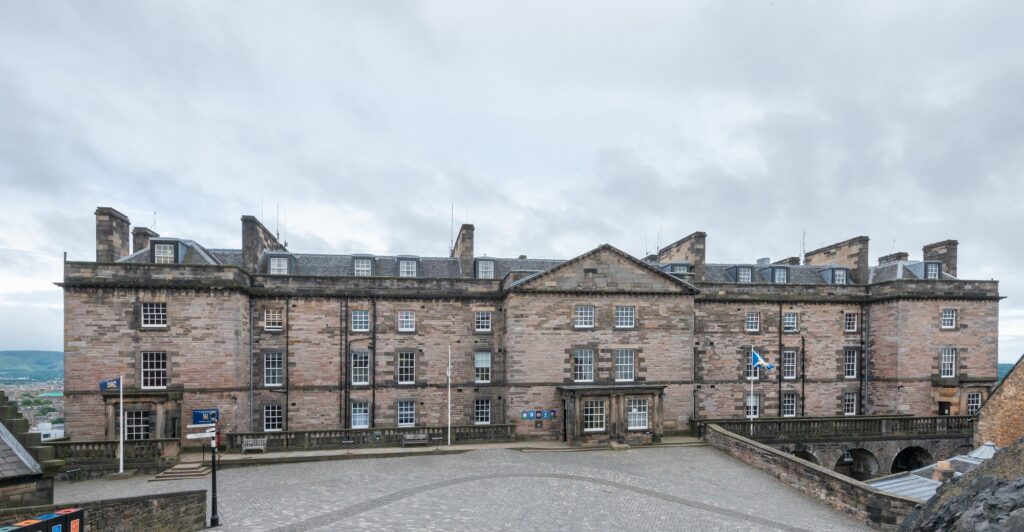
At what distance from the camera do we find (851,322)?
33188 mm

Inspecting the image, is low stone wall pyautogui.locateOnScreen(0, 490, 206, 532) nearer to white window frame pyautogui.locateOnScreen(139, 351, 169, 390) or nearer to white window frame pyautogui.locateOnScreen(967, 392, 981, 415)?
white window frame pyautogui.locateOnScreen(139, 351, 169, 390)

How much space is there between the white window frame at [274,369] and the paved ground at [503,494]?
7614 millimetres

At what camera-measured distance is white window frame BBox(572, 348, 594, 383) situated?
27.9 metres

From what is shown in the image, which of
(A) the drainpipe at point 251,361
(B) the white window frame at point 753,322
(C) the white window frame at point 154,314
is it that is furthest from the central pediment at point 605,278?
(C) the white window frame at point 154,314

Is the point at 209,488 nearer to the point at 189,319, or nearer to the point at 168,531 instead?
the point at 168,531

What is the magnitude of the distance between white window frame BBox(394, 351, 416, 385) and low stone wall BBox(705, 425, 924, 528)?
17.4 m

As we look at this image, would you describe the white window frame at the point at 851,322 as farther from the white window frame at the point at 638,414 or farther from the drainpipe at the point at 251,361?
the drainpipe at the point at 251,361

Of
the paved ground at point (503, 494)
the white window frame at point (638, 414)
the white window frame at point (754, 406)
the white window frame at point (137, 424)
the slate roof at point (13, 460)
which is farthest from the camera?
the white window frame at point (754, 406)

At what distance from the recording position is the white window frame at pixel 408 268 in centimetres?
3166

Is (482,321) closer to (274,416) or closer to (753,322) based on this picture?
(274,416)

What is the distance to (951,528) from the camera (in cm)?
574

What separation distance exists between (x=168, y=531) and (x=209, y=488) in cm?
517

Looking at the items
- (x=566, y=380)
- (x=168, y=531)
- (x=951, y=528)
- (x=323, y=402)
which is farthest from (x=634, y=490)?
(x=323, y=402)


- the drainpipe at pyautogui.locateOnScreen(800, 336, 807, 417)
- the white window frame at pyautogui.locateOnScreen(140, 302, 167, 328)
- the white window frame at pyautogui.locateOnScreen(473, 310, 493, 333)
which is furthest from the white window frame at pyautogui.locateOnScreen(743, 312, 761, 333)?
the white window frame at pyautogui.locateOnScreen(140, 302, 167, 328)
